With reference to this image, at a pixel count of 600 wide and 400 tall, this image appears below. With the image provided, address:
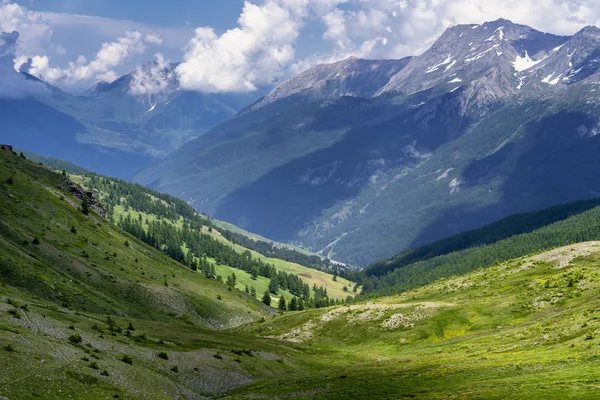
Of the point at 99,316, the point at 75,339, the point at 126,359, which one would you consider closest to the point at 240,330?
the point at 99,316

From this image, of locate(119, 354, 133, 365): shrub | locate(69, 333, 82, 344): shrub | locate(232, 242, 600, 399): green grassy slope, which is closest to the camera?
locate(232, 242, 600, 399): green grassy slope

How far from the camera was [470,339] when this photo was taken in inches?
3652

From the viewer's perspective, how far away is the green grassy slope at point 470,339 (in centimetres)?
5209

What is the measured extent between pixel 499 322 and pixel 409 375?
1762 inches

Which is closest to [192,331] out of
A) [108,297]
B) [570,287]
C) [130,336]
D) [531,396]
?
[130,336]

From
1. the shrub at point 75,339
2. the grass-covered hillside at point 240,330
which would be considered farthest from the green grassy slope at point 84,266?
the shrub at point 75,339

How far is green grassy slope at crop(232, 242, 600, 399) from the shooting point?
171 feet

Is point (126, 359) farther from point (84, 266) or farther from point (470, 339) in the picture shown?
point (84, 266)

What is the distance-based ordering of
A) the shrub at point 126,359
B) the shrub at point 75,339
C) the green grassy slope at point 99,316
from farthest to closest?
the shrub at point 75,339 < the shrub at point 126,359 < the green grassy slope at point 99,316

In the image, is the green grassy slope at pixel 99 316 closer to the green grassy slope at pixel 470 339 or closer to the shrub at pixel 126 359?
the shrub at pixel 126 359

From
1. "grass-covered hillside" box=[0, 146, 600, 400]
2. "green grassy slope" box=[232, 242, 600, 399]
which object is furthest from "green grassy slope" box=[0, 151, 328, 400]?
"green grassy slope" box=[232, 242, 600, 399]

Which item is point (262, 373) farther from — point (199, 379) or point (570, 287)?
point (570, 287)

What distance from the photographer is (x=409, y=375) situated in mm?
62000

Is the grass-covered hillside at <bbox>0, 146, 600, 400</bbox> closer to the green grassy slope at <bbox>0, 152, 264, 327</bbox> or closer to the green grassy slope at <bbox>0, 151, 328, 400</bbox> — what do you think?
the green grassy slope at <bbox>0, 151, 328, 400</bbox>
